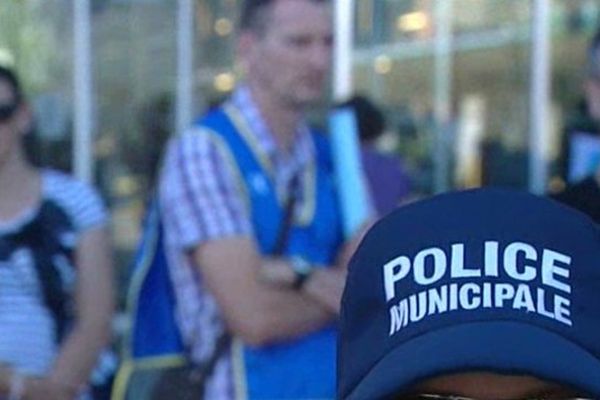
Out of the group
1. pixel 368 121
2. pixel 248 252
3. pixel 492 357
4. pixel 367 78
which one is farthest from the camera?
pixel 367 78

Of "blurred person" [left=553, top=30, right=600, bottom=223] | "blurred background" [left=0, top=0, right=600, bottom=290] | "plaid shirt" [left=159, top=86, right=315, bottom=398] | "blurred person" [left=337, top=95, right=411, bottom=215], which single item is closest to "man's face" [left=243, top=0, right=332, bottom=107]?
"plaid shirt" [left=159, top=86, right=315, bottom=398]

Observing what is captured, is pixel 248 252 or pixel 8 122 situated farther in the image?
pixel 8 122

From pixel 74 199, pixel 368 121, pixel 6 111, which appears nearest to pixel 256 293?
pixel 74 199

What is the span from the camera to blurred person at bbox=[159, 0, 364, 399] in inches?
135

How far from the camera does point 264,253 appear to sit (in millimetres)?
3484

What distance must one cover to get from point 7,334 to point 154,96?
2.49 m

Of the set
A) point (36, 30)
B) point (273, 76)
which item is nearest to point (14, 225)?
point (273, 76)

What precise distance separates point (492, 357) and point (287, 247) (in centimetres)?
238

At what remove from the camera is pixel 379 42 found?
6504 millimetres

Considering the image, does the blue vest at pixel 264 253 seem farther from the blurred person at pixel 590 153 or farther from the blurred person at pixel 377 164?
the blurred person at pixel 377 164

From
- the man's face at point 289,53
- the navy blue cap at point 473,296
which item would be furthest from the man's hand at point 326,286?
the navy blue cap at point 473,296

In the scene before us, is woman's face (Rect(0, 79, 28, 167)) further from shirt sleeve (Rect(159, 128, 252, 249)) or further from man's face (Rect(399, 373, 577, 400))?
man's face (Rect(399, 373, 577, 400))

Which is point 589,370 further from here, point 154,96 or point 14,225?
point 154,96

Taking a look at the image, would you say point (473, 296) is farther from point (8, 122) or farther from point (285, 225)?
point (8, 122)
